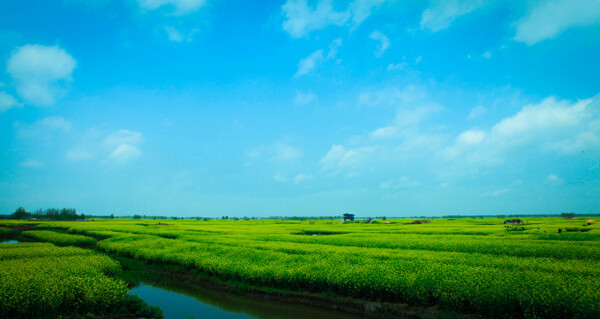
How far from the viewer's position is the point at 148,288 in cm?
1753

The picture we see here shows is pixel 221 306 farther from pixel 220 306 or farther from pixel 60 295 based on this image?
pixel 60 295

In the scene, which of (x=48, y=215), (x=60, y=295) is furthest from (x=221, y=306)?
(x=48, y=215)

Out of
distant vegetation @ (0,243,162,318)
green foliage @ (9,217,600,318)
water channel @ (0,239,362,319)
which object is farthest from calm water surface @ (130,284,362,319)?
distant vegetation @ (0,243,162,318)

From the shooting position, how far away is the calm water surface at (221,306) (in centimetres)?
1311

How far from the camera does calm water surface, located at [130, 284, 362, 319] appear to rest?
13109 mm

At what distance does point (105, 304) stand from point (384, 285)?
1164 centimetres

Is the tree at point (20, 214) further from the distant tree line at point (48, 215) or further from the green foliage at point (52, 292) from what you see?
the green foliage at point (52, 292)

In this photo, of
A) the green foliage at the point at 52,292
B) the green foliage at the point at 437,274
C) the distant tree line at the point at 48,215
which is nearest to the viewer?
the green foliage at the point at 52,292

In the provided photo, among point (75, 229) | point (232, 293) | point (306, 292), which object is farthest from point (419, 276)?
point (75, 229)

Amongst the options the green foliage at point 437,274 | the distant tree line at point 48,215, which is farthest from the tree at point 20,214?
the green foliage at point 437,274

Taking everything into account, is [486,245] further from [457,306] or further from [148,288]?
[148,288]

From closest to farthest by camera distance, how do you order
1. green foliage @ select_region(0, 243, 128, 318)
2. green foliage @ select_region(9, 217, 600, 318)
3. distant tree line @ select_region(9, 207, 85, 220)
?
green foliage @ select_region(0, 243, 128, 318) < green foliage @ select_region(9, 217, 600, 318) < distant tree line @ select_region(9, 207, 85, 220)

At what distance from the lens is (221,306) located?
47.2 ft

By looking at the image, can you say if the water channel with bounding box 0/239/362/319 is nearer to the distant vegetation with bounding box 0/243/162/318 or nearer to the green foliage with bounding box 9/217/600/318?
the green foliage with bounding box 9/217/600/318
